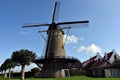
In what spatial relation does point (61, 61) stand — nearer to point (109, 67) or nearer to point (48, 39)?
point (48, 39)

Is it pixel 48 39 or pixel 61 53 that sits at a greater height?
pixel 48 39

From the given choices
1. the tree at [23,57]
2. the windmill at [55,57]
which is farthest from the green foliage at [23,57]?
the windmill at [55,57]

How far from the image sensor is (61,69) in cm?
3838

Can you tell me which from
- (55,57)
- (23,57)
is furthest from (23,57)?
(55,57)

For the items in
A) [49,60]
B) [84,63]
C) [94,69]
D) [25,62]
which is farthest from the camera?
[84,63]

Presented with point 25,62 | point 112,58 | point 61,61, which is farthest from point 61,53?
point 112,58

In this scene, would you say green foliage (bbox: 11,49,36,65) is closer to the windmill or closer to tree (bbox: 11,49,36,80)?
tree (bbox: 11,49,36,80)

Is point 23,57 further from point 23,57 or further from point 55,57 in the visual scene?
point 55,57

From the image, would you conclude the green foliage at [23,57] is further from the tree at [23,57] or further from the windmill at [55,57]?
the windmill at [55,57]

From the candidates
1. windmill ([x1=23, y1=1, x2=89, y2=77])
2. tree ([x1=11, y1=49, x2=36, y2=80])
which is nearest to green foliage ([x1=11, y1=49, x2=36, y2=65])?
tree ([x1=11, y1=49, x2=36, y2=80])

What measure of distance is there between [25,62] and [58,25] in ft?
38.6

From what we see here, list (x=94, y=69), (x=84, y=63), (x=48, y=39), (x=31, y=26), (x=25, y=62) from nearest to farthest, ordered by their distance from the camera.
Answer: (x=25, y=62)
(x=48, y=39)
(x=31, y=26)
(x=94, y=69)
(x=84, y=63)

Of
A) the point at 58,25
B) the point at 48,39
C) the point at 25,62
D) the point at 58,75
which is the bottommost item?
the point at 58,75

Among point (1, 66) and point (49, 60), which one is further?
point (1, 66)
